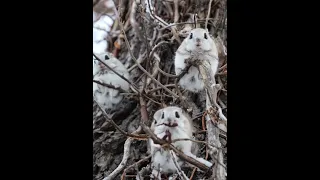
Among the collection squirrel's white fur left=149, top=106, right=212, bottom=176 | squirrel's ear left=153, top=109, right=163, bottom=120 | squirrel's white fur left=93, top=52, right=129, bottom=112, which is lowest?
squirrel's white fur left=149, top=106, right=212, bottom=176

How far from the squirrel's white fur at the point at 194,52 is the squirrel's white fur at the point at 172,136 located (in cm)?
14

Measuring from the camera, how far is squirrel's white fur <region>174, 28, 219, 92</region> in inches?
72.1

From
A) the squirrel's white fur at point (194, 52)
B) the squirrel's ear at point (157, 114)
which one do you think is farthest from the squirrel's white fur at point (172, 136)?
the squirrel's white fur at point (194, 52)

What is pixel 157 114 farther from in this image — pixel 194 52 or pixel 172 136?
pixel 194 52

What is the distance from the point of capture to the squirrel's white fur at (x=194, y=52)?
1.83 meters

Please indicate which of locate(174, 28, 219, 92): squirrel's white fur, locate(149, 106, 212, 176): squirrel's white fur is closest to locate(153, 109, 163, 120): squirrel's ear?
locate(149, 106, 212, 176): squirrel's white fur

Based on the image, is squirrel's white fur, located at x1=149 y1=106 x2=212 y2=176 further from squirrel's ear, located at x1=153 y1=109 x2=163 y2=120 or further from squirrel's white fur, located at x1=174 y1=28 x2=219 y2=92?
squirrel's white fur, located at x1=174 y1=28 x2=219 y2=92

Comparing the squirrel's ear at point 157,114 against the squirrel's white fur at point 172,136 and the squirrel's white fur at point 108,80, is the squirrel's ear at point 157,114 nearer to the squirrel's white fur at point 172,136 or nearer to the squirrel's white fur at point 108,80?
the squirrel's white fur at point 172,136

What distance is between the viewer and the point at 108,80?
1819 millimetres

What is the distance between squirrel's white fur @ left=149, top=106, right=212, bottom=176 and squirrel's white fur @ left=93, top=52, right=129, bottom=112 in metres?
0.19

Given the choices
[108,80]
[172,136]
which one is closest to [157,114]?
[172,136]

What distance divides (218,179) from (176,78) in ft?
1.37

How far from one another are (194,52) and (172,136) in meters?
0.35
